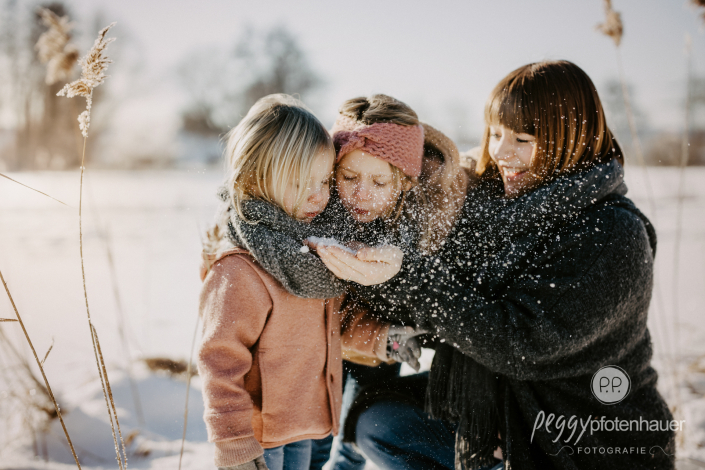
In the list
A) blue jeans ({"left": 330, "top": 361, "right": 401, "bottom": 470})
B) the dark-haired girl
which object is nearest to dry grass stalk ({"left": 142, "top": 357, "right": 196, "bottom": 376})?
blue jeans ({"left": 330, "top": 361, "right": 401, "bottom": 470})

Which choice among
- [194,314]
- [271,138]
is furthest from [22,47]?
[271,138]

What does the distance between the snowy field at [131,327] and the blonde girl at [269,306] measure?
36 centimetres

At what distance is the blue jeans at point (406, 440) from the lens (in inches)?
65.9

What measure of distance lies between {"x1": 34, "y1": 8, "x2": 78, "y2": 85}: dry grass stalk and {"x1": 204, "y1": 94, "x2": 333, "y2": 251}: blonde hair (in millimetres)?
1206

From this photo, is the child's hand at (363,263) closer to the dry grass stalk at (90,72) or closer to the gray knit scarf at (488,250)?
the gray knit scarf at (488,250)

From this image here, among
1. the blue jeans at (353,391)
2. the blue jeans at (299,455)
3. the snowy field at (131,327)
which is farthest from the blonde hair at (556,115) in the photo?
the blue jeans at (299,455)

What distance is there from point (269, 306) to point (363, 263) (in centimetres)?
37

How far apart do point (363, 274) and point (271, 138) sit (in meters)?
0.58

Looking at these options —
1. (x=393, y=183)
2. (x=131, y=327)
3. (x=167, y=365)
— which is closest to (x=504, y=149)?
(x=393, y=183)

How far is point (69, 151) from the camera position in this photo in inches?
543

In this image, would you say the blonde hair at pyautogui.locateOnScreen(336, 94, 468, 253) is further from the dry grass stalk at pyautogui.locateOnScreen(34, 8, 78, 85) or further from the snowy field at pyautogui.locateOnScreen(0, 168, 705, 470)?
the dry grass stalk at pyautogui.locateOnScreen(34, 8, 78, 85)

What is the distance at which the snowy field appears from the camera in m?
2.19

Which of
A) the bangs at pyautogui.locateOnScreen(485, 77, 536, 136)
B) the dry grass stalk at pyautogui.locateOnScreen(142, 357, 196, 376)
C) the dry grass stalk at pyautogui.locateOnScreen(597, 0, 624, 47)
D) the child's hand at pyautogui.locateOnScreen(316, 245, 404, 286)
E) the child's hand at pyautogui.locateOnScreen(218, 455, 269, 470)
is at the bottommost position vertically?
the dry grass stalk at pyautogui.locateOnScreen(142, 357, 196, 376)

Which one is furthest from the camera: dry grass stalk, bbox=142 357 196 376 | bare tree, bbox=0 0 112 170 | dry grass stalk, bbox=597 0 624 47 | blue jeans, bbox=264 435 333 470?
bare tree, bbox=0 0 112 170
